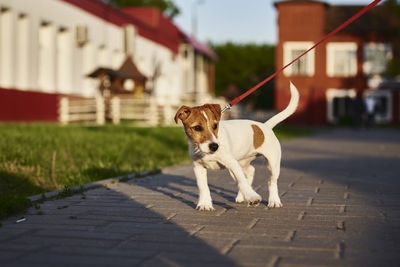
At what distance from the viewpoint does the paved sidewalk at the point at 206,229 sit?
12.5 ft

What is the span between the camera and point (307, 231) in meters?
4.68

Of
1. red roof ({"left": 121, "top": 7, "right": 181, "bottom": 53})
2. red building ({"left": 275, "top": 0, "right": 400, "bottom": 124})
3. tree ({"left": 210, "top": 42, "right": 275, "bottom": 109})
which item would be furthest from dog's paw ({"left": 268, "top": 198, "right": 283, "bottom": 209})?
tree ({"left": 210, "top": 42, "right": 275, "bottom": 109})

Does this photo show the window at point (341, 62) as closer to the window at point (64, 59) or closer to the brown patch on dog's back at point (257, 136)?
the window at point (64, 59)

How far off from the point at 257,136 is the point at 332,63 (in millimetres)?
39974

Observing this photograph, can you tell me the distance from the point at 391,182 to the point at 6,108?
1623cm

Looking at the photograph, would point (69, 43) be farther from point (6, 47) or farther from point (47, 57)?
point (6, 47)

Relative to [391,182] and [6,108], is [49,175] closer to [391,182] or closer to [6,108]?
[391,182]

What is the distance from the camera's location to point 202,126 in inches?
208

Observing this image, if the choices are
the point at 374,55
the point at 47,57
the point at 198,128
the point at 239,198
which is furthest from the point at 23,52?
the point at 374,55

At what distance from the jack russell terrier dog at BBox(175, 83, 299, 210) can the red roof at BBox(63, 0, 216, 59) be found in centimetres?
2232

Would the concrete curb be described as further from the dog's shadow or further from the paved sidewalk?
the dog's shadow

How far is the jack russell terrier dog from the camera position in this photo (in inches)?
208

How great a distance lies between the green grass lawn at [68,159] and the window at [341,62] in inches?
1259

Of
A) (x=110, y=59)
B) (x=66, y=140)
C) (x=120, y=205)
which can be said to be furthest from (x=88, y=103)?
(x=120, y=205)
